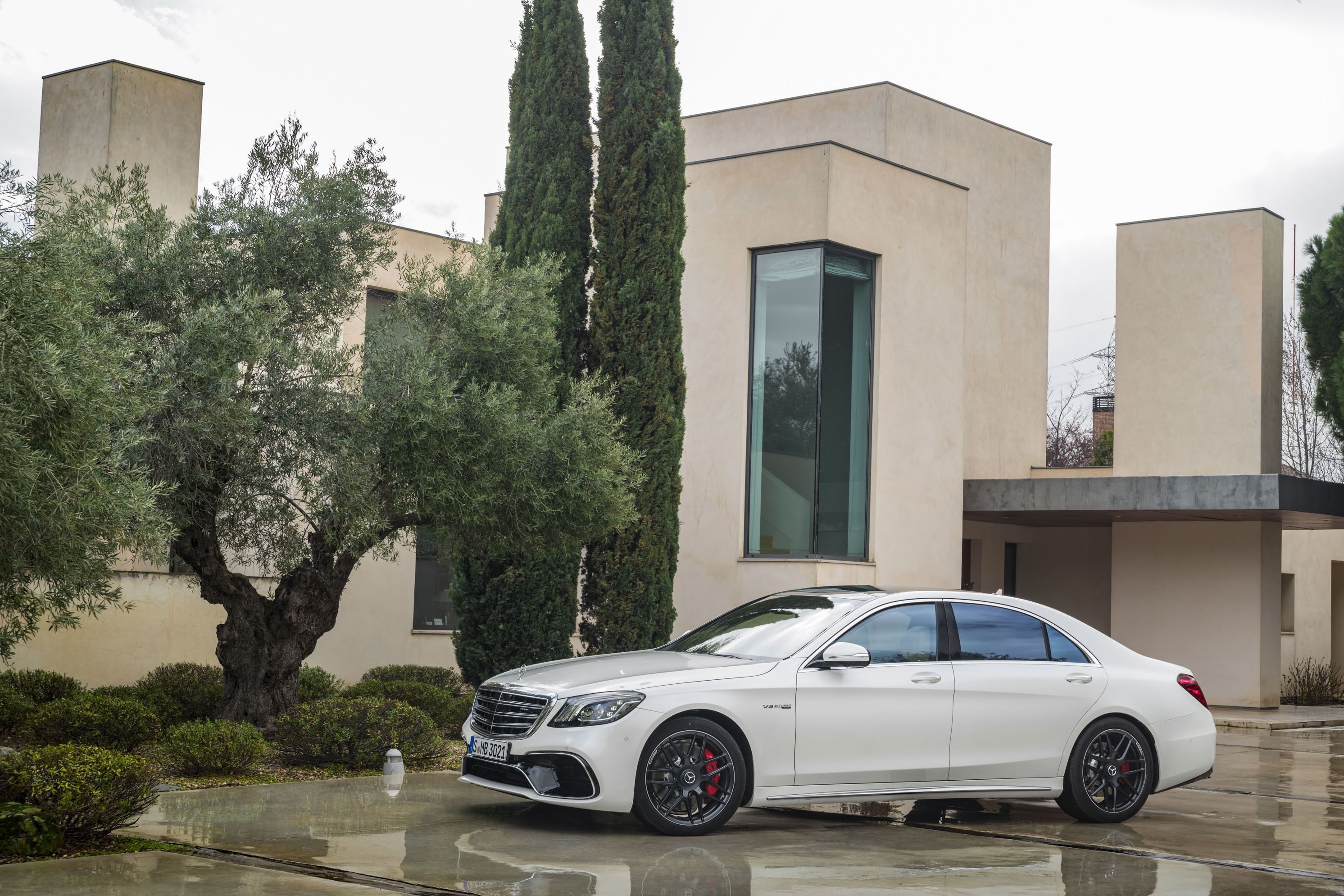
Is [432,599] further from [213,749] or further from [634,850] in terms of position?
[634,850]

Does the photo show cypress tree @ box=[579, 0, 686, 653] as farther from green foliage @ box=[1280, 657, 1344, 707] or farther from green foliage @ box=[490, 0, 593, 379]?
green foliage @ box=[1280, 657, 1344, 707]

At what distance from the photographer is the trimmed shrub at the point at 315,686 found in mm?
14430

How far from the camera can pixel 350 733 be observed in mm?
11078

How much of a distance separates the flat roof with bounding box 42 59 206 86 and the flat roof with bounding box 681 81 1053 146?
10527mm

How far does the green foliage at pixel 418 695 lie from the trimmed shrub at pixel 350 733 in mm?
1822

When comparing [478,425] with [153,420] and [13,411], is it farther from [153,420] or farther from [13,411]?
[13,411]

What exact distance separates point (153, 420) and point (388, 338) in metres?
2.09

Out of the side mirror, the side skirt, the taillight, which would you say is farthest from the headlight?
the taillight

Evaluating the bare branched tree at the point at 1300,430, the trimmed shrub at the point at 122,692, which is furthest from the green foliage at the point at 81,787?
the bare branched tree at the point at 1300,430

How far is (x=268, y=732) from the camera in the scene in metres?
12.0

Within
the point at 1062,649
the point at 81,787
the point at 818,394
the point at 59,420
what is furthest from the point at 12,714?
the point at 818,394

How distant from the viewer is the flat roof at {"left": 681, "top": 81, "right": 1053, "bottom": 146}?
22234 millimetres

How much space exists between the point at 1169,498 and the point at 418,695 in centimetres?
1094

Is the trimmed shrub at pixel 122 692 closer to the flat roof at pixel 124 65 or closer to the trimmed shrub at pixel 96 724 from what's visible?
the trimmed shrub at pixel 96 724
